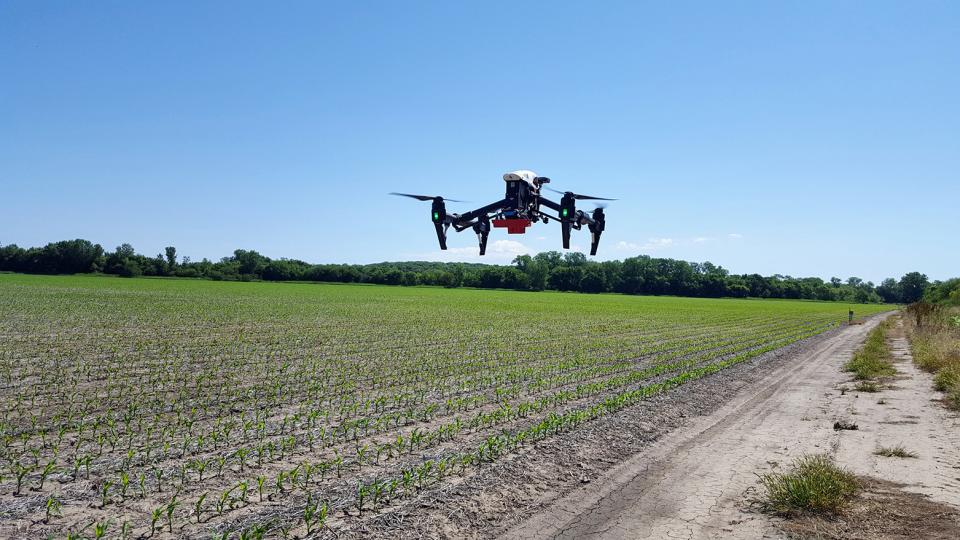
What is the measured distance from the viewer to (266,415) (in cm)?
1330

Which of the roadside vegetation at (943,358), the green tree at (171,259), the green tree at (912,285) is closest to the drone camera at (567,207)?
the roadside vegetation at (943,358)

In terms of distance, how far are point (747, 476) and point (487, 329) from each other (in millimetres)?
28730

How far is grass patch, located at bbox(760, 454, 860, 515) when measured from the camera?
8234mm

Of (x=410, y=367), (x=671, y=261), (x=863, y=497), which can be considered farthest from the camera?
(x=671, y=261)

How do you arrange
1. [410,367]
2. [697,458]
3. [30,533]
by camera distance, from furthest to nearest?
[410,367] < [697,458] < [30,533]

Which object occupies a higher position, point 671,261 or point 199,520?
point 671,261

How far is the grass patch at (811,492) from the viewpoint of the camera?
8.23 m

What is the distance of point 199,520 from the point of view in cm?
740

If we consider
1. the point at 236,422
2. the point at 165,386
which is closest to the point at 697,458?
the point at 236,422

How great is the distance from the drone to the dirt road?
13.3 ft

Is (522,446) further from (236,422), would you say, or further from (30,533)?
(30,533)

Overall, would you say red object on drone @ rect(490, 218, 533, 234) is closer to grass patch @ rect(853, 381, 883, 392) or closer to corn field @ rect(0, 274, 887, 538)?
corn field @ rect(0, 274, 887, 538)

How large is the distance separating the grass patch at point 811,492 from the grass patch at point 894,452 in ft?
9.21

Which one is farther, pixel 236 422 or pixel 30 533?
pixel 236 422
